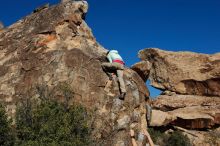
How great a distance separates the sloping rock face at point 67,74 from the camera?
56.0 ft

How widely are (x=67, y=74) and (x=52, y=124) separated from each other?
10.2 feet

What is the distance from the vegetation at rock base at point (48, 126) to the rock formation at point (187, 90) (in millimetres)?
26120

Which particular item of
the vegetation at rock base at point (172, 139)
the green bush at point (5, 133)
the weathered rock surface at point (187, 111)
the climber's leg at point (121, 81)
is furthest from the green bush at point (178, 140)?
the green bush at point (5, 133)

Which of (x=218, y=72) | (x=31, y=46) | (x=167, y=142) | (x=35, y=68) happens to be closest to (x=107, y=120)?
(x=35, y=68)

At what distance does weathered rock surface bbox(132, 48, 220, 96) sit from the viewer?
160 feet

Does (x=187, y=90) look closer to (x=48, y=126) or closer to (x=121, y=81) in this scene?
(x=121, y=81)

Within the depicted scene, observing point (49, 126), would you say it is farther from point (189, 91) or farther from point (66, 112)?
point (189, 91)

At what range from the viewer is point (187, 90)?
4994cm

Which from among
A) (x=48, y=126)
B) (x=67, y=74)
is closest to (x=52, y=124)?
(x=48, y=126)

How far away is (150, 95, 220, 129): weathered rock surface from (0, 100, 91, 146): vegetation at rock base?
25.8m

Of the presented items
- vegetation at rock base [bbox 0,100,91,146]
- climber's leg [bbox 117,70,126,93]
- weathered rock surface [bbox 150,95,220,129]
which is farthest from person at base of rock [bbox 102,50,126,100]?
Result: weathered rock surface [bbox 150,95,220,129]

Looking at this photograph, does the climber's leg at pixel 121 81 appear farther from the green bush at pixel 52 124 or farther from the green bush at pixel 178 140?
the green bush at pixel 178 140

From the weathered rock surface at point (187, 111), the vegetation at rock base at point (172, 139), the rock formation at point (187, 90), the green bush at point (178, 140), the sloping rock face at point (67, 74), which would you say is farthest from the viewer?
the rock formation at point (187, 90)

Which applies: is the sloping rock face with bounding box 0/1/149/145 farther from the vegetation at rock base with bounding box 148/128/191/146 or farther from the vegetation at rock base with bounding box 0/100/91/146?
the vegetation at rock base with bounding box 148/128/191/146
